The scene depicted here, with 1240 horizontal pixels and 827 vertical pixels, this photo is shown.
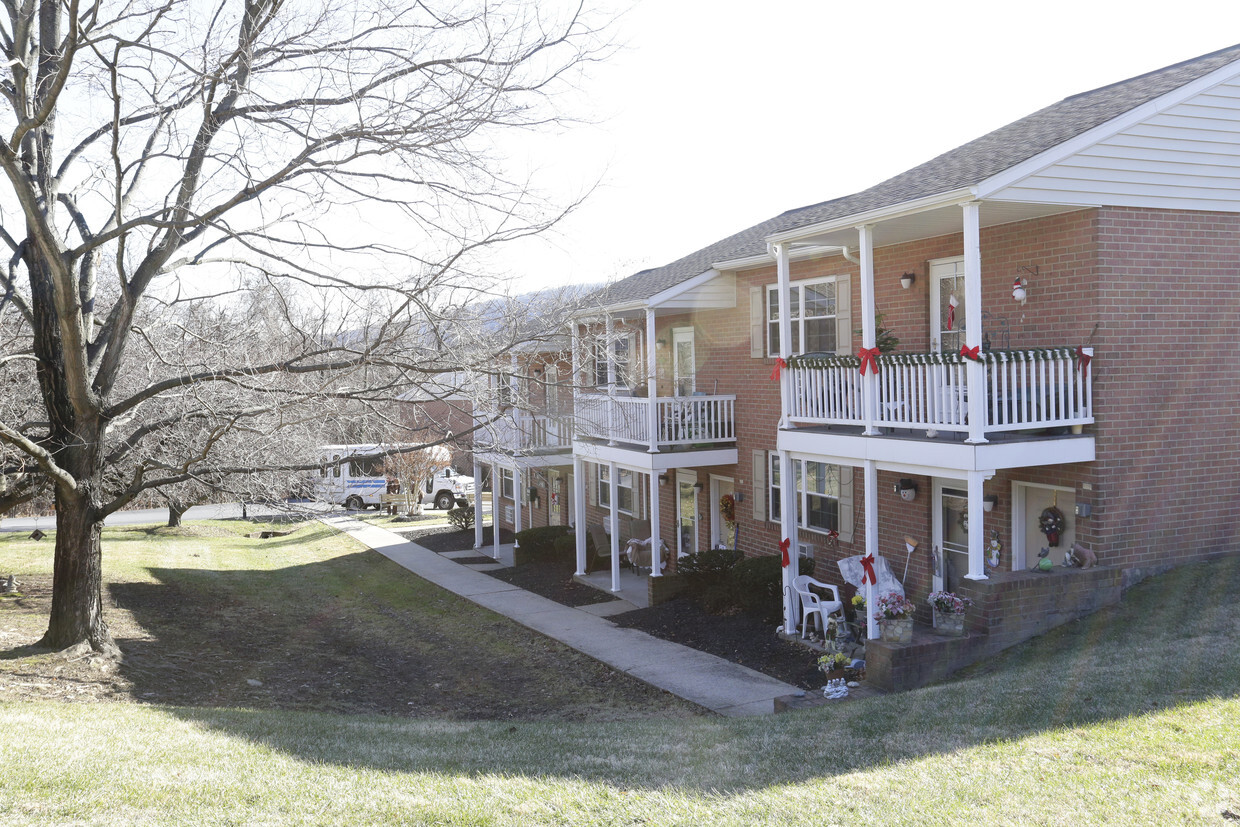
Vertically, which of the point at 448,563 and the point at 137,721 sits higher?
the point at 137,721

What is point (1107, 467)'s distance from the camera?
10.7m

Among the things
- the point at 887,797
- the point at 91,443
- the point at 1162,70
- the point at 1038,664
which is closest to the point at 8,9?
the point at 91,443

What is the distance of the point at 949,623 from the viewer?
10273mm

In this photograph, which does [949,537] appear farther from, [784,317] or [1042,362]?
[784,317]

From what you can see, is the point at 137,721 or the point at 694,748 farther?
the point at 137,721

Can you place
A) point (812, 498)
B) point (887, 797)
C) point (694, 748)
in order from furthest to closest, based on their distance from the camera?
point (812, 498) → point (694, 748) → point (887, 797)

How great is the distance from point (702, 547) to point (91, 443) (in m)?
11.1

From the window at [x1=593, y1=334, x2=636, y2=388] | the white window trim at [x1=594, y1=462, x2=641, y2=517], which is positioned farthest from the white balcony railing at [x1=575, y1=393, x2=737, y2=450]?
the white window trim at [x1=594, y1=462, x2=641, y2=517]

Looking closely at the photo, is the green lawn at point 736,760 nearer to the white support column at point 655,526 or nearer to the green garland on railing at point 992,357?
the green garland on railing at point 992,357

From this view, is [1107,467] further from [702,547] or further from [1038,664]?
[702,547]

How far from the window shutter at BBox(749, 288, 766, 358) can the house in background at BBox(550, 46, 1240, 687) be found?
9.19 feet

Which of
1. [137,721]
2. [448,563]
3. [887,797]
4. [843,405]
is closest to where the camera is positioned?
[887,797]

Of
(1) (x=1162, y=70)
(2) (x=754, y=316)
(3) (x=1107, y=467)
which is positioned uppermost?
(1) (x=1162, y=70)

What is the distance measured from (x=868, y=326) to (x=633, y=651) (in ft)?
18.8
